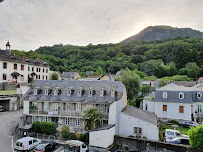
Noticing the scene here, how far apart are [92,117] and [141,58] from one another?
95.2 meters

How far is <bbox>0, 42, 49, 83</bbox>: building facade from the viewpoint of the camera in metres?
43.8

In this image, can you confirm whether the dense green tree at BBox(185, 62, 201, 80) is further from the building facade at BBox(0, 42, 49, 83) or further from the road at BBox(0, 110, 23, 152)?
the road at BBox(0, 110, 23, 152)

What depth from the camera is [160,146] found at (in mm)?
17844

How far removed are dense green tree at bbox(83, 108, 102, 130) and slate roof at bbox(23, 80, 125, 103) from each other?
83.0 inches

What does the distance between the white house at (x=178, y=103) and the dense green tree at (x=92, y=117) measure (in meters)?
14.5

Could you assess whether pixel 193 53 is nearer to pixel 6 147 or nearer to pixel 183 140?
pixel 183 140

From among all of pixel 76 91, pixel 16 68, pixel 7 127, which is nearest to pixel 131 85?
pixel 76 91

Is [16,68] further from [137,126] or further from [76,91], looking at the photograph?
[137,126]

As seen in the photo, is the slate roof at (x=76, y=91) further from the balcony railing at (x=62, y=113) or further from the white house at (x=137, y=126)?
the white house at (x=137, y=126)

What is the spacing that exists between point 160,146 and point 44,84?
20.9m

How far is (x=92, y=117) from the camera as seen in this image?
2184 cm

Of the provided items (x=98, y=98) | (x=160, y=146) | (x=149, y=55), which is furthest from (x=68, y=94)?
(x=149, y=55)

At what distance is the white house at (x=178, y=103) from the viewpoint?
29.5 m

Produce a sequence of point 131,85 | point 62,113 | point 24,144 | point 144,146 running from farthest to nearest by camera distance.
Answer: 1. point 131,85
2. point 62,113
3. point 144,146
4. point 24,144
